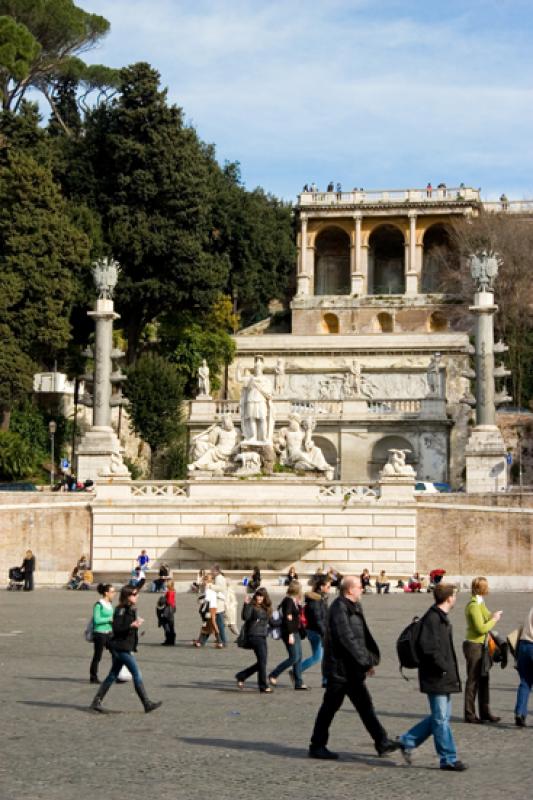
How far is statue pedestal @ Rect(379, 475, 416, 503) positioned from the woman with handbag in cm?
2087

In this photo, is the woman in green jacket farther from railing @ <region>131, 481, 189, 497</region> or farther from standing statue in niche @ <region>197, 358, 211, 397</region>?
standing statue in niche @ <region>197, 358, 211, 397</region>

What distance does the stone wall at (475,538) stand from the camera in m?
36.0

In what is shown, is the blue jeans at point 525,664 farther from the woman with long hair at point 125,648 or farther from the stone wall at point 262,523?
the stone wall at point 262,523

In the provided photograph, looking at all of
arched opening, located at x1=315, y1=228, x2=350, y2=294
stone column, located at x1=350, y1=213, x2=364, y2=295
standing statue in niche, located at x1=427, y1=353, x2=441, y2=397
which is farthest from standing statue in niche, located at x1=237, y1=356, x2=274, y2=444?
arched opening, located at x1=315, y1=228, x2=350, y2=294

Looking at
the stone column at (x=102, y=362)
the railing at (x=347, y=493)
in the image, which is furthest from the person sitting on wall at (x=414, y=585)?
the stone column at (x=102, y=362)

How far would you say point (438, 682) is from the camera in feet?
36.6

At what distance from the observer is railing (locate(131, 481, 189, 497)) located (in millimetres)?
37781

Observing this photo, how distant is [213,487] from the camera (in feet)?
123

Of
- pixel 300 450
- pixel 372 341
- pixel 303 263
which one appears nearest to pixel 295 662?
pixel 300 450

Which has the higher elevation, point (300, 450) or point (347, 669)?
point (300, 450)

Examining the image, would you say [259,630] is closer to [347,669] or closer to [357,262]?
[347,669]

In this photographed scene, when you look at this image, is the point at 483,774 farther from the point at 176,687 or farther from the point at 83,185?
the point at 83,185

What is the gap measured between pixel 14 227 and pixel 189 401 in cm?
879

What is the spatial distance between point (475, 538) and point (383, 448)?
12417 millimetres
